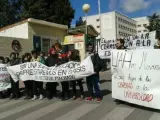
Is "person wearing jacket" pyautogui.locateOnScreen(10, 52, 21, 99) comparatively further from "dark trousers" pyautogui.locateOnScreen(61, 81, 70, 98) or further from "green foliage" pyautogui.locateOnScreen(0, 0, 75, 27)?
"green foliage" pyautogui.locateOnScreen(0, 0, 75, 27)

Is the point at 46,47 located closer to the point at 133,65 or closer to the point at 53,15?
the point at 133,65

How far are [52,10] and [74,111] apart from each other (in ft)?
102

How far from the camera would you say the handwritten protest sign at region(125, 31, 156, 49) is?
11.8m

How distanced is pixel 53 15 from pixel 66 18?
1.74 meters

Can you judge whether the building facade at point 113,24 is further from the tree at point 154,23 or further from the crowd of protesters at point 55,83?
the crowd of protesters at point 55,83

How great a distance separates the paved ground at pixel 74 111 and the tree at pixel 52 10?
28.7 meters

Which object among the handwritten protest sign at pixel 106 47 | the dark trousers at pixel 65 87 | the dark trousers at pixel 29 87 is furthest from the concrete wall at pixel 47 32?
the dark trousers at pixel 65 87

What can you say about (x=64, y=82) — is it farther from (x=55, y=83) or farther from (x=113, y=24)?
(x=113, y=24)

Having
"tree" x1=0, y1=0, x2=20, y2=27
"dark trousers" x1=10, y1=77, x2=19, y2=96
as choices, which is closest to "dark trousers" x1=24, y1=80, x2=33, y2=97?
"dark trousers" x1=10, y1=77, x2=19, y2=96

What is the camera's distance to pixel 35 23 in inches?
787

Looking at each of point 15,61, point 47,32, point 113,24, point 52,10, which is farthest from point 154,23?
point 113,24

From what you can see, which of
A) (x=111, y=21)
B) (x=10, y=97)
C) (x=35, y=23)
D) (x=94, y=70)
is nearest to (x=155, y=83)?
(x=94, y=70)

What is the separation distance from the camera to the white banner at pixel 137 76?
7.30 m

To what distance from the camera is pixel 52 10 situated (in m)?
37.8
